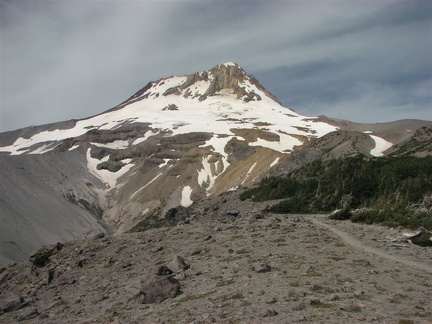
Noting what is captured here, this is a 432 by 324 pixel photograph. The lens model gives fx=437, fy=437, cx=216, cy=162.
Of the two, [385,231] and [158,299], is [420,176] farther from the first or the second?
[158,299]

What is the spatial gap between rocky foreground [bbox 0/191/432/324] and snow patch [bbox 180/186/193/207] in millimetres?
75117

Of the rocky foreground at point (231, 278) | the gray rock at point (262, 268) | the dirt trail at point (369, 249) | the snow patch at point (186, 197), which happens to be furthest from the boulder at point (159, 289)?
the snow patch at point (186, 197)

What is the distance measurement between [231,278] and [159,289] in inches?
111

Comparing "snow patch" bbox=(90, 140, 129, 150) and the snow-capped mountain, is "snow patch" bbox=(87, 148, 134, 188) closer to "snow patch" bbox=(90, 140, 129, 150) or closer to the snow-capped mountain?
the snow-capped mountain

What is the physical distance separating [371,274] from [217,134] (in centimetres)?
14745

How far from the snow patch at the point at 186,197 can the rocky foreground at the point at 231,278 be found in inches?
2957

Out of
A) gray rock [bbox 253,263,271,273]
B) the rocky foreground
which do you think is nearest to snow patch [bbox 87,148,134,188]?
the rocky foreground

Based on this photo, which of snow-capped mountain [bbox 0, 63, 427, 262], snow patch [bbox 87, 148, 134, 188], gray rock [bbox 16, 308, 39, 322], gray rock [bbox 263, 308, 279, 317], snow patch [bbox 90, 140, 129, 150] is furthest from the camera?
snow patch [bbox 90, 140, 129, 150]

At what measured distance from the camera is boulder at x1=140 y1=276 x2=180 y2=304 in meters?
15.6

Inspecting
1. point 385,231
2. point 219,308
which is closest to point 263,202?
point 385,231

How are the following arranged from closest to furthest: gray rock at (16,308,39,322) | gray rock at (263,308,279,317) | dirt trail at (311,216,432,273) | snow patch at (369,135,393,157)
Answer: gray rock at (263,308,279,317) → gray rock at (16,308,39,322) → dirt trail at (311,216,432,273) → snow patch at (369,135,393,157)

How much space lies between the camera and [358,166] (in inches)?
1786

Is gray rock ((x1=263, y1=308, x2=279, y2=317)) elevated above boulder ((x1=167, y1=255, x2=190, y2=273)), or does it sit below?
above

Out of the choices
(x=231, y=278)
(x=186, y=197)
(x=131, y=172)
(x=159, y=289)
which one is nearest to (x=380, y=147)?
(x=186, y=197)
